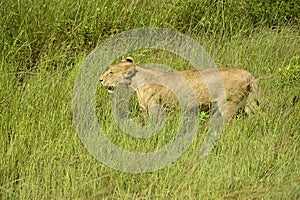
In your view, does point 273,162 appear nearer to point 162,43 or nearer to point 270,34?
point 162,43

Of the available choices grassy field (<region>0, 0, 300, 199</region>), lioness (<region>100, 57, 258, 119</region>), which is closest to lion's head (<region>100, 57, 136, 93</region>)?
lioness (<region>100, 57, 258, 119</region>)

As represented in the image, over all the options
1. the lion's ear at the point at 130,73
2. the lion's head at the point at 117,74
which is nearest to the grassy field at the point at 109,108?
the lion's head at the point at 117,74

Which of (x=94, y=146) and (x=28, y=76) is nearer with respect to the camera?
(x=94, y=146)

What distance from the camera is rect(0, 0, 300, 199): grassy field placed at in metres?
4.20

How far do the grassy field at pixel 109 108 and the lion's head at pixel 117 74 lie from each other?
0.39ft

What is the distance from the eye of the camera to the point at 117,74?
5.38 m

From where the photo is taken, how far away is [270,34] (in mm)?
6980

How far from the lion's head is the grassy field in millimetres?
120

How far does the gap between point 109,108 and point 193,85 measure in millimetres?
710

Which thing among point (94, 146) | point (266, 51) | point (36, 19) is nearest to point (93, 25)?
point (36, 19)

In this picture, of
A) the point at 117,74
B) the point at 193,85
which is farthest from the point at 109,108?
the point at 193,85

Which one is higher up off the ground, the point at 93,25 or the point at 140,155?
the point at 93,25

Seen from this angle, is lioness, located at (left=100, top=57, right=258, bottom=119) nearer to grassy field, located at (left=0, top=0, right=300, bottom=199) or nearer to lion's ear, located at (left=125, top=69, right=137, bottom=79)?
lion's ear, located at (left=125, top=69, right=137, bottom=79)

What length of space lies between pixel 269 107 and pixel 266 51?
1.29 m
